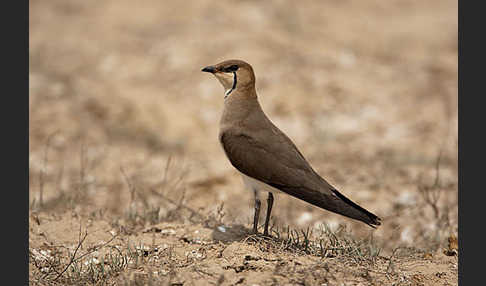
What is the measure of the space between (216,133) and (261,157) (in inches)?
178

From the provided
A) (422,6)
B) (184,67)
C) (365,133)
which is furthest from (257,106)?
(422,6)

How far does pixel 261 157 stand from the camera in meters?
4.62

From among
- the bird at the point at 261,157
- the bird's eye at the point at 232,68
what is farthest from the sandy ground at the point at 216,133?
the bird's eye at the point at 232,68

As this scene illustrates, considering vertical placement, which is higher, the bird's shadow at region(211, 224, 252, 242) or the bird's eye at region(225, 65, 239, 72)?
the bird's eye at region(225, 65, 239, 72)

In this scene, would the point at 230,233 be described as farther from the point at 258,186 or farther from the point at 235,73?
the point at 235,73

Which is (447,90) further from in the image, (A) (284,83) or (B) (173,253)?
(B) (173,253)

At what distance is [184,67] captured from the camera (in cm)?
1057

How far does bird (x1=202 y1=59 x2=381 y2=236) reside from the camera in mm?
4449

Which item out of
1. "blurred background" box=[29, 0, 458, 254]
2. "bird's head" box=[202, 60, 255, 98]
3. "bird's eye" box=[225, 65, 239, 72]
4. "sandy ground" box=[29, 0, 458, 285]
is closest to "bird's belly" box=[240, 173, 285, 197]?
"sandy ground" box=[29, 0, 458, 285]

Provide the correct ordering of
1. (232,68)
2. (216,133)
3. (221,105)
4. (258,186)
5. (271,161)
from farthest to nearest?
(221,105) → (216,133) → (232,68) → (258,186) → (271,161)

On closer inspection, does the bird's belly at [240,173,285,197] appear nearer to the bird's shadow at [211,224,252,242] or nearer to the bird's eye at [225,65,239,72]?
the bird's shadow at [211,224,252,242]

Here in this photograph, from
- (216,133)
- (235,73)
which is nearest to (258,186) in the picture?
(235,73)

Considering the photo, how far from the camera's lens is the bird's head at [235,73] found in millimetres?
4938

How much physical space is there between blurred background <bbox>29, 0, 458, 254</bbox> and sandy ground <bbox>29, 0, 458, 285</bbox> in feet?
0.11
